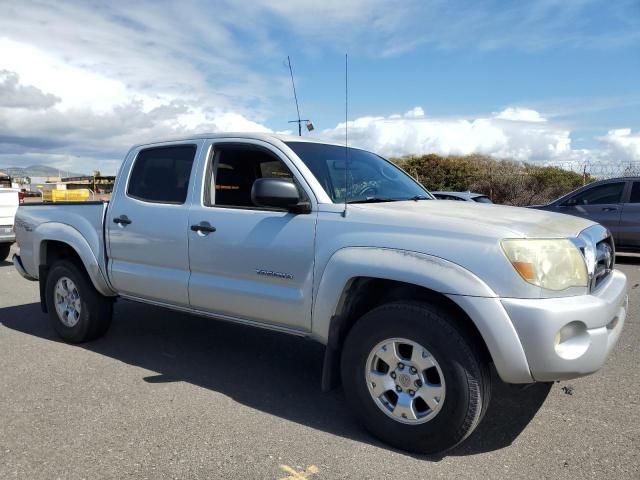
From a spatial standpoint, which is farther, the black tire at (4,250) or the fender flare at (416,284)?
the black tire at (4,250)

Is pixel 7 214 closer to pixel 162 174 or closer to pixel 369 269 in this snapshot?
pixel 162 174

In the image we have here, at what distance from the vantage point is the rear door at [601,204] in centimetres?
1047

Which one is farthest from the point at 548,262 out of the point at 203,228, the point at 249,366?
the point at 249,366

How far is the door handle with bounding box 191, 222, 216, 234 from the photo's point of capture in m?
4.11

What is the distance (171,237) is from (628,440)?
3395 mm

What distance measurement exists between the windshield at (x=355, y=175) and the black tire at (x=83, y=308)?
2.52 meters

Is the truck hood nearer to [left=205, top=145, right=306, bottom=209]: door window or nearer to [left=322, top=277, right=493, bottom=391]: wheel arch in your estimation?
[left=322, top=277, right=493, bottom=391]: wheel arch

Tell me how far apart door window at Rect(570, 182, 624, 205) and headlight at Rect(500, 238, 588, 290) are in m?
8.59

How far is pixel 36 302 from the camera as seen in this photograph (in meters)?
7.47

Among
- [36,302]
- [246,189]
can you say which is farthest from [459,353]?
[36,302]

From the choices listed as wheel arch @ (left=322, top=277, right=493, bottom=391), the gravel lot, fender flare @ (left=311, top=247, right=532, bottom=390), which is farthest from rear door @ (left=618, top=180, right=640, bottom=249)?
fender flare @ (left=311, top=247, right=532, bottom=390)

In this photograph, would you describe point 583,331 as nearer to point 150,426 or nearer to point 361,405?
point 361,405

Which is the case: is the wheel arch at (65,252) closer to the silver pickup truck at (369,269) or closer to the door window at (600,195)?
the silver pickup truck at (369,269)

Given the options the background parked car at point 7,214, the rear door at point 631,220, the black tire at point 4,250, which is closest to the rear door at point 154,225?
the background parked car at point 7,214
